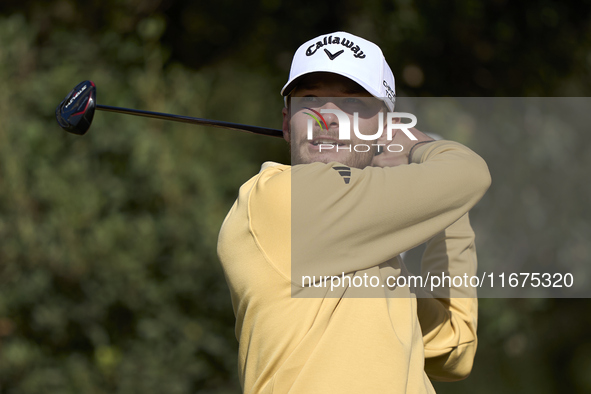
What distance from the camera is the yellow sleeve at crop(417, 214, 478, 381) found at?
4.56 ft

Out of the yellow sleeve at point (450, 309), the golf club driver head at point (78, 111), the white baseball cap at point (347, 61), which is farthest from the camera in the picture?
the golf club driver head at point (78, 111)

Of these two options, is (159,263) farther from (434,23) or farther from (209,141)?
(434,23)

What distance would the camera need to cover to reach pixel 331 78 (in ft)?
4.21

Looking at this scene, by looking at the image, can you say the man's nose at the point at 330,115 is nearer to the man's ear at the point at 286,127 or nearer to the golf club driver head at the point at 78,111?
the man's ear at the point at 286,127

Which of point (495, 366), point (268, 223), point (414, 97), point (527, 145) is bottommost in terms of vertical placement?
point (495, 366)

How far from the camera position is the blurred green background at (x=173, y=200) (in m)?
3.47

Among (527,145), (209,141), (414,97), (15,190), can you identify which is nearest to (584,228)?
(527,145)

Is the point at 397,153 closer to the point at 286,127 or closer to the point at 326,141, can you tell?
the point at 326,141

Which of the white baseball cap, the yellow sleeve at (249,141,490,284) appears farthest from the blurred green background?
→ the yellow sleeve at (249,141,490,284)

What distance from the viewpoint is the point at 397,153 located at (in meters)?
1.31

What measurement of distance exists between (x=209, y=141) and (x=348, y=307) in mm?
2897

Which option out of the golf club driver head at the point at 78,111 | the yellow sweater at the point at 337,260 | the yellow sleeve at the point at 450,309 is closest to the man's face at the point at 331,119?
the yellow sweater at the point at 337,260

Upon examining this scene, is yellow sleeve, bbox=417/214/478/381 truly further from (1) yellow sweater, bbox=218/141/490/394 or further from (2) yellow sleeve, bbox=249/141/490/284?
(2) yellow sleeve, bbox=249/141/490/284

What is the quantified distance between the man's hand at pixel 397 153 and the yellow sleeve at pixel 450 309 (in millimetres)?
242
